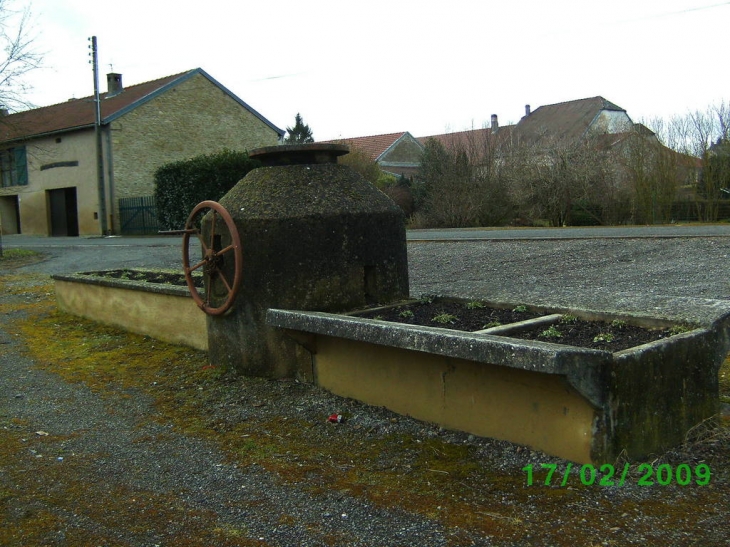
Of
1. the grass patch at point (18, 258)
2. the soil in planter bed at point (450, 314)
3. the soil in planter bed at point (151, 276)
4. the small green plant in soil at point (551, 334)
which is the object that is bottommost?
the small green plant in soil at point (551, 334)

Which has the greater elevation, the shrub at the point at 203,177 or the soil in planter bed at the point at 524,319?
the shrub at the point at 203,177

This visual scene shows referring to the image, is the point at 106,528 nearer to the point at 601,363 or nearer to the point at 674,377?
the point at 601,363

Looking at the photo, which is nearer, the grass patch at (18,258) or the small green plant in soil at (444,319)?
the small green plant in soil at (444,319)

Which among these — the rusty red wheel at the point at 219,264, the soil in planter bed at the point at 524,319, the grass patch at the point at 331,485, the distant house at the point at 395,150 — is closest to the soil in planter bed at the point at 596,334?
the soil in planter bed at the point at 524,319

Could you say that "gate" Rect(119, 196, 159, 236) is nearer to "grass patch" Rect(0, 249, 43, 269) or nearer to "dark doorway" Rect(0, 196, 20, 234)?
"grass patch" Rect(0, 249, 43, 269)

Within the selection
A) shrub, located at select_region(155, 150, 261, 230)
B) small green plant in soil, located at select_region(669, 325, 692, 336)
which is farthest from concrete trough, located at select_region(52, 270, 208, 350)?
shrub, located at select_region(155, 150, 261, 230)

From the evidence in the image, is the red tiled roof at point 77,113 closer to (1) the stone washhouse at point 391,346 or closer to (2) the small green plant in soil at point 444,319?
(1) the stone washhouse at point 391,346

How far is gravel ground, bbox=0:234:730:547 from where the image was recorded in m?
3.02

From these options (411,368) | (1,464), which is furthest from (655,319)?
(1,464)

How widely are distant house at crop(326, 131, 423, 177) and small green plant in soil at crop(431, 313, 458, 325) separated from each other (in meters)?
40.5

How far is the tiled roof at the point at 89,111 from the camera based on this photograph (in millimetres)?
28016

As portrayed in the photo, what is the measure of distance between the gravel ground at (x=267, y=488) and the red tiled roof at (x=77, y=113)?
24.3 metres

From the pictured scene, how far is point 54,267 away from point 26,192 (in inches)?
740
